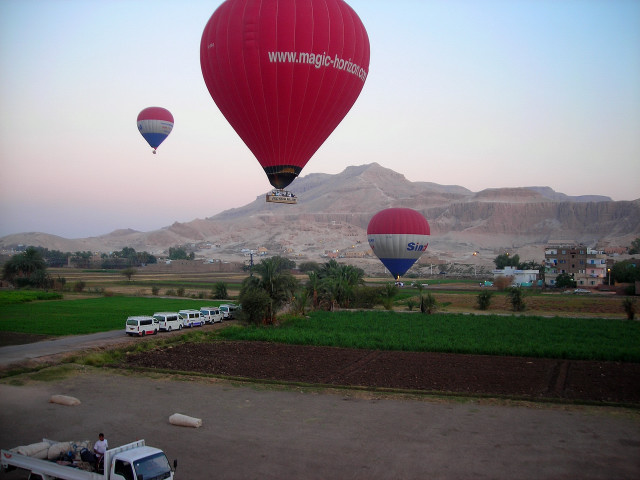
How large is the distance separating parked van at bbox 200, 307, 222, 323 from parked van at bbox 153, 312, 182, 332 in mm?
3457

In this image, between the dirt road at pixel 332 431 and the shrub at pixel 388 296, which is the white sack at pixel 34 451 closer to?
the dirt road at pixel 332 431

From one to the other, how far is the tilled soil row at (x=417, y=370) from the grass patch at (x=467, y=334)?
0.98m

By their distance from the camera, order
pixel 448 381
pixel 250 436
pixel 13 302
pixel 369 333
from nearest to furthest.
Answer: pixel 250 436 < pixel 448 381 < pixel 369 333 < pixel 13 302

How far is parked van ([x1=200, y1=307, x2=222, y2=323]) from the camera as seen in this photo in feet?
138

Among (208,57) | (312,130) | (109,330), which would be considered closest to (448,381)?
(312,130)

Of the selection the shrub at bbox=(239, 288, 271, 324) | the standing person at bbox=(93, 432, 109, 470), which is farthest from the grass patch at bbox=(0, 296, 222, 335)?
the standing person at bbox=(93, 432, 109, 470)

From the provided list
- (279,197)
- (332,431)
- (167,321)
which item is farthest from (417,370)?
(167,321)

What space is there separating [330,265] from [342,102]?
88.1 feet

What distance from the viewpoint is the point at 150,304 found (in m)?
55.0

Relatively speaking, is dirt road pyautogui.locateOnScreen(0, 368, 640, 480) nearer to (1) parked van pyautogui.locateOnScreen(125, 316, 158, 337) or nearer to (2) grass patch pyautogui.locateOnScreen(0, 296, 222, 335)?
(1) parked van pyautogui.locateOnScreen(125, 316, 158, 337)

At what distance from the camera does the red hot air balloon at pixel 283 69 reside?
30.3 m

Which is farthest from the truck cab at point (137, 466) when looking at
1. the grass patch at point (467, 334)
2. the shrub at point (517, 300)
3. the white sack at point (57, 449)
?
the shrub at point (517, 300)

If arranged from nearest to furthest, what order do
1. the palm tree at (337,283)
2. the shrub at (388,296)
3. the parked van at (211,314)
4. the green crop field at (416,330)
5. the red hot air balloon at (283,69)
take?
the green crop field at (416,330) → the red hot air balloon at (283,69) → the parked van at (211,314) → the palm tree at (337,283) → the shrub at (388,296)

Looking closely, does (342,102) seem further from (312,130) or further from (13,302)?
(13,302)
